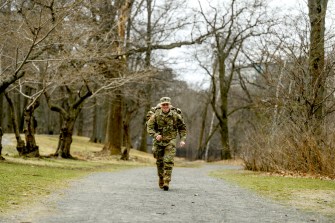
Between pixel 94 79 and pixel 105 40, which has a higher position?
pixel 105 40

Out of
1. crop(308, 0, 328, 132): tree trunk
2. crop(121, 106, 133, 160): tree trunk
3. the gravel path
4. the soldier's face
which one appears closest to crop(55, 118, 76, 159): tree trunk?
crop(121, 106, 133, 160): tree trunk

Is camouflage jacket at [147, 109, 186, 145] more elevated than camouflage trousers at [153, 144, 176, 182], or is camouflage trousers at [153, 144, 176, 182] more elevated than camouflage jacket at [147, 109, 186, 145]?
camouflage jacket at [147, 109, 186, 145]

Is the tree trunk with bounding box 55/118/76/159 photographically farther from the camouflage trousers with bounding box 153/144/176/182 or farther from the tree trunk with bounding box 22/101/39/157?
the camouflage trousers with bounding box 153/144/176/182

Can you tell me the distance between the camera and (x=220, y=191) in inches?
435

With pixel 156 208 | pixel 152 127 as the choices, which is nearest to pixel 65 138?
pixel 152 127

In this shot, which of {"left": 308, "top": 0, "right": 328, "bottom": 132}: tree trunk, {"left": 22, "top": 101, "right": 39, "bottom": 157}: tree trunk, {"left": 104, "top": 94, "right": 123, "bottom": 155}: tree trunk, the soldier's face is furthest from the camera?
{"left": 104, "top": 94, "right": 123, "bottom": 155}: tree trunk

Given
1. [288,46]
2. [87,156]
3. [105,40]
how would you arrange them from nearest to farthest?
[288,46], [105,40], [87,156]

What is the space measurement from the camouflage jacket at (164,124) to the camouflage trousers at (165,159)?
0.14 meters

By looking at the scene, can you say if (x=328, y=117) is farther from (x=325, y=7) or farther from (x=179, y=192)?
(x=179, y=192)

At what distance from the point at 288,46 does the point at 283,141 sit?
371 cm

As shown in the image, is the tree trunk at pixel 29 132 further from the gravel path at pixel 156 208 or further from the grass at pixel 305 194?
the grass at pixel 305 194

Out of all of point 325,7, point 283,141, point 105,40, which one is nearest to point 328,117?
point 283,141

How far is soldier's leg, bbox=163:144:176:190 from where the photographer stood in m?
10.8

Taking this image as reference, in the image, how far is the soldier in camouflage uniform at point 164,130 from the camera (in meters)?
11.0
